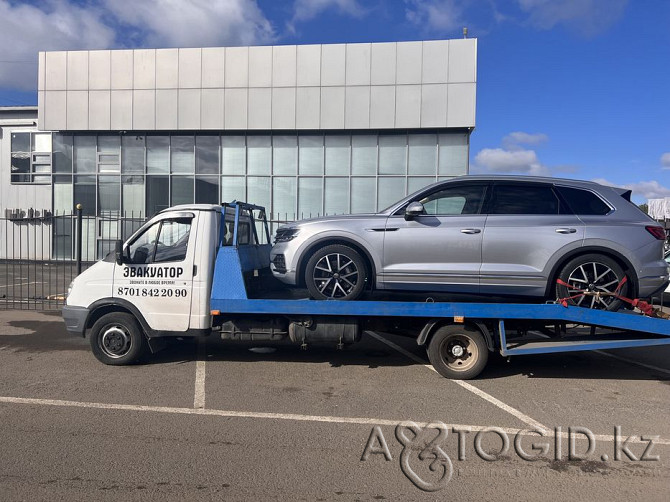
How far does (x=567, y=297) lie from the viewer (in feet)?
18.6

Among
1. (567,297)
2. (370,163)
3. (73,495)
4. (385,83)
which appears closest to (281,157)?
(370,163)

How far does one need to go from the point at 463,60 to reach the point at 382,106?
11.3 ft

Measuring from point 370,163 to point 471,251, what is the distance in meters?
14.2

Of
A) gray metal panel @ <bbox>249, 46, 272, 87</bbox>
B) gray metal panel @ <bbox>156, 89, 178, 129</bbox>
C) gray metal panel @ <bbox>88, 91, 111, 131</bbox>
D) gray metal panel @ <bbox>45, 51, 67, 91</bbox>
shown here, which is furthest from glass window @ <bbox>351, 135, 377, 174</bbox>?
gray metal panel @ <bbox>45, 51, 67, 91</bbox>

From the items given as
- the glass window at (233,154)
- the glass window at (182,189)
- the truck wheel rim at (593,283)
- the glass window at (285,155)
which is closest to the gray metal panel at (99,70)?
the glass window at (182,189)

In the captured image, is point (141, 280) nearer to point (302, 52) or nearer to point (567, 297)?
point (567, 297)

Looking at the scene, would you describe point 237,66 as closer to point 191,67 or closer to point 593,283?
point 191,67

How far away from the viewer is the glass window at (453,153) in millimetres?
19031

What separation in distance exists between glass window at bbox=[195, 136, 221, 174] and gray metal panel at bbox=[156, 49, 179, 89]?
7.93 ft

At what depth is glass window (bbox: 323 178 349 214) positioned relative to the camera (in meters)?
19.7

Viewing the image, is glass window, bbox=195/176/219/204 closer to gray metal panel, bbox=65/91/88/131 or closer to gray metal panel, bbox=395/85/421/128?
gray metal panel, bbox=65/91/88/131

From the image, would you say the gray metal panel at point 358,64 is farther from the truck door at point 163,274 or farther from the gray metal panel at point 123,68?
the truck door at point 163,274

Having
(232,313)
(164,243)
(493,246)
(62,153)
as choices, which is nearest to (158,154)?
(62,153)

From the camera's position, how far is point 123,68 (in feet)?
Result: 66.1
